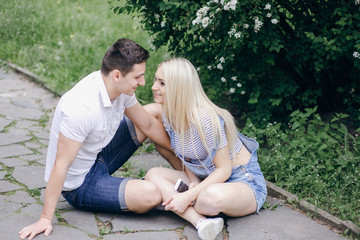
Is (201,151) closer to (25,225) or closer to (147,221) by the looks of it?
(147,221)

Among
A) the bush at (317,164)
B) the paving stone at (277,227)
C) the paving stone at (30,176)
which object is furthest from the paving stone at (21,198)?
the bush at (317,164)

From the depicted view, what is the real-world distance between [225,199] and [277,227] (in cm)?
49

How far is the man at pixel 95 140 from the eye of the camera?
3.29 m

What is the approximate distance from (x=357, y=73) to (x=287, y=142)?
1048 mm

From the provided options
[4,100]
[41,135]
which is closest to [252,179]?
[41,135]

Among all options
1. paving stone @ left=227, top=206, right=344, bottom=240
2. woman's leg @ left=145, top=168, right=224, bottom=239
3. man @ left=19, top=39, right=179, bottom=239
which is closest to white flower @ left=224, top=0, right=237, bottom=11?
man @ left=19, top=39, right=179, bottom=239

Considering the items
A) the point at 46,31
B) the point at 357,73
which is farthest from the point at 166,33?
the point at 46,31

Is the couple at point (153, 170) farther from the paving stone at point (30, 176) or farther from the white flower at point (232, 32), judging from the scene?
the white flower at point (232, 32)

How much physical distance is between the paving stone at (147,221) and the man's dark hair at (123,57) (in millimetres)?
1104

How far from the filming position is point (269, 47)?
16.6ft

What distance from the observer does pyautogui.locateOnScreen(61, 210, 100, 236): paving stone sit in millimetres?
3555

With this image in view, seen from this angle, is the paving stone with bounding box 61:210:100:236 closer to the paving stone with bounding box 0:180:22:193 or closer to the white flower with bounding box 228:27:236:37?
the paving stone with bounding box 0:180:22:193

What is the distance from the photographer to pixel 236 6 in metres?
4.38

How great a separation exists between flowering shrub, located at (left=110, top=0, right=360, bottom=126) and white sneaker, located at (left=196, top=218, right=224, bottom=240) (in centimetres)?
181
